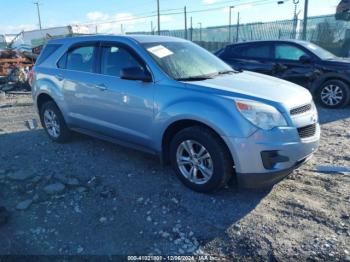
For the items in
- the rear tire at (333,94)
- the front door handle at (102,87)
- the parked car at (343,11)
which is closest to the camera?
the front door handle at (102,87)

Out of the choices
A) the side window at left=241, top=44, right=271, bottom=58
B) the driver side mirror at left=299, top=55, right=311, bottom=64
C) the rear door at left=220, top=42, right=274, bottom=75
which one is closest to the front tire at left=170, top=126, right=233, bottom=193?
the rear door at left=220, top=42, right=274, bottom=75

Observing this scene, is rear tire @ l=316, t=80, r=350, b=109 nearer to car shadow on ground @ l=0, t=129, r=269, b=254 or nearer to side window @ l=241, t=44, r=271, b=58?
side window @ l=241, t=44, r=271, b=58

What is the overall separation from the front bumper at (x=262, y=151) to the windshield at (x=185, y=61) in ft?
3.68

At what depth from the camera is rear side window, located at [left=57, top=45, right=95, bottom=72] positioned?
5.02 m

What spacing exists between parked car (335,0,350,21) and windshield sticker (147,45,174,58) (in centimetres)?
1707

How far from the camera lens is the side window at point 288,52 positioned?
8.62 meters

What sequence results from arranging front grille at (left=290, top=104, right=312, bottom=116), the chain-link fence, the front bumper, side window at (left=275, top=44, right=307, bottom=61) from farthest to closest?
1. the chain-link fence
2. side window at (left=275, top=44, right=307, bottom=61)
3. front grille at (left=290, top=104, right=312, bottom=116)
4. the front bumper

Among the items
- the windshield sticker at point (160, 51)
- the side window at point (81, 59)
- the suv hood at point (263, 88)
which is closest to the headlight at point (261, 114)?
the suv hood at point (263, 88)

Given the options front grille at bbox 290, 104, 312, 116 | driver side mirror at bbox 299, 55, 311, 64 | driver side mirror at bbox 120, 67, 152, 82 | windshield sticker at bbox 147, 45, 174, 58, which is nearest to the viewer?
front grille at bbox 290, 104, 312, 116

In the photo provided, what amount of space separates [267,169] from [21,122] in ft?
20.4

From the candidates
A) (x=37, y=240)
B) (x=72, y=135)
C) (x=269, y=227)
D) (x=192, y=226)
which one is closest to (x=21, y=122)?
(x=72, y=135)

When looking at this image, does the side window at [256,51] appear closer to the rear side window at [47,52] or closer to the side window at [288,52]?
the side window at [288,52]

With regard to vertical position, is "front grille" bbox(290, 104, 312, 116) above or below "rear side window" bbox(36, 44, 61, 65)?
below

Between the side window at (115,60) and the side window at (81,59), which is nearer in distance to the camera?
the side window at (115,60)
